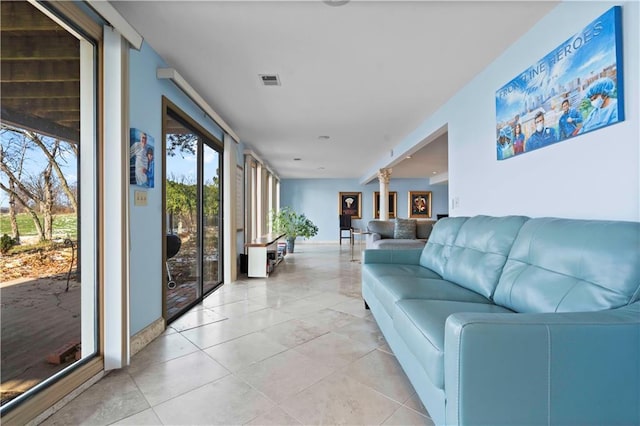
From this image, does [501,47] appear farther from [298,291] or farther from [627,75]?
[298,291]

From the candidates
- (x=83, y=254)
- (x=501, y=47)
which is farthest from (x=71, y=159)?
(x=501, y=47)

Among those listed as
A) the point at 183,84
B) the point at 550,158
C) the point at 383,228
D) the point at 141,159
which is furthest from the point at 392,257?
the point at 383,228

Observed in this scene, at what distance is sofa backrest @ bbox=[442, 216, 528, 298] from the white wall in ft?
0.94

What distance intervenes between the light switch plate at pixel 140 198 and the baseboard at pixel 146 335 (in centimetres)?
98

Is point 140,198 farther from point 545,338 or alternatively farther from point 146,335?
point 545,338

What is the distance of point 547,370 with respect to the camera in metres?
1.01

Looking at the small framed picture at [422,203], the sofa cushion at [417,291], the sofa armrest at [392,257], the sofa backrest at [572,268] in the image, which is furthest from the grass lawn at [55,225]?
the small framed picture at [422,203]

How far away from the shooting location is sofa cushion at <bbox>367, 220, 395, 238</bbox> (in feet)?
19.8

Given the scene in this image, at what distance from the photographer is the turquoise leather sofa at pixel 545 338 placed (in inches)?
39.7

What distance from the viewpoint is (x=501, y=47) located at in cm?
235

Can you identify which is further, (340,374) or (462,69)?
(462,69)

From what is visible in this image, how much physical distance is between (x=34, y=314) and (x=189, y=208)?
1.92 meters

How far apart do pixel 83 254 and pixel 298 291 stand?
2.59 metres

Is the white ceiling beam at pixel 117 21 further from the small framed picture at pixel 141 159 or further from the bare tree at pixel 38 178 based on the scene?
the bare tree at pixel 38 178
